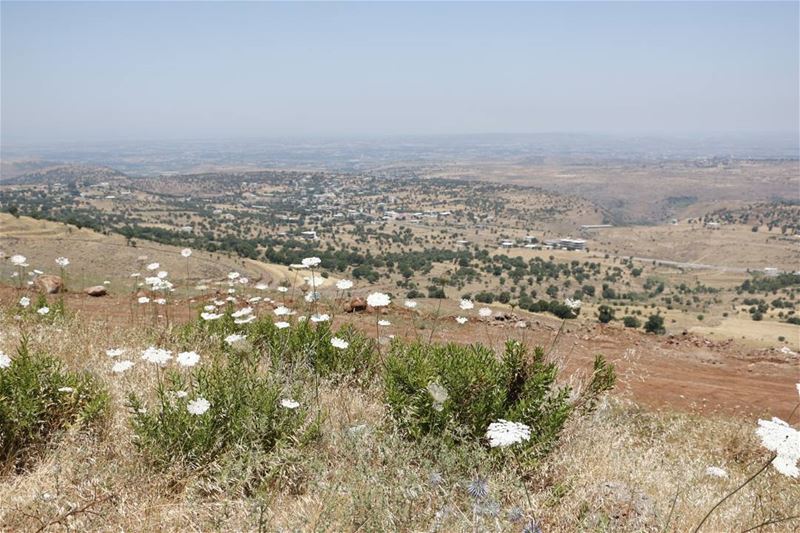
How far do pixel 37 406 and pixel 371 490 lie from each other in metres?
2.50

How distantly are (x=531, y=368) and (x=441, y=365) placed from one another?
0.78 m

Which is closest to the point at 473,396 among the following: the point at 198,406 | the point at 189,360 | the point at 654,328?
the point at 198,406

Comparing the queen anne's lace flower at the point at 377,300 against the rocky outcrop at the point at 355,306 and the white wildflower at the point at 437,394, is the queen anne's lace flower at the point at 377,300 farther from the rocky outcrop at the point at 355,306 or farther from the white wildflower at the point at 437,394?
the rocky outcrop at the point at 355,306

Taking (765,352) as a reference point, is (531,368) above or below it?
above

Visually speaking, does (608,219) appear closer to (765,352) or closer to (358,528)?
(765,352)

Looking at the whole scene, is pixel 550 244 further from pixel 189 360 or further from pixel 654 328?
pixel 189 360

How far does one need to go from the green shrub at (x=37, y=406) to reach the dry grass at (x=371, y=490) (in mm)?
150

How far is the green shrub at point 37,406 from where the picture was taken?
3.75 meters

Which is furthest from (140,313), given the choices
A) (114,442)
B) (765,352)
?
(765,352)

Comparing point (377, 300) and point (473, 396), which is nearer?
point (473, 396)

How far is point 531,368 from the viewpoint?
4703 millimetres

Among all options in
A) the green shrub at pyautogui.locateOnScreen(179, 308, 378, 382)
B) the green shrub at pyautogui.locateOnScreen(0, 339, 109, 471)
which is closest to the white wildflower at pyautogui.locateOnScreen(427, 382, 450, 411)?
the green shrub at pyautogui.locateOnScreen(179, 308, 378, 382)

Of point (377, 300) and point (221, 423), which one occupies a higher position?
point (377, 300)

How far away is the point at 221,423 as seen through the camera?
3863mm
